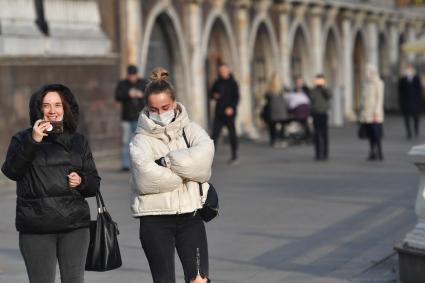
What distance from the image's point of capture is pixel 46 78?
18969 mm

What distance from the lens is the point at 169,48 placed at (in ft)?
81.1

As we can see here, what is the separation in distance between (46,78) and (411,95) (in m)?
11.6

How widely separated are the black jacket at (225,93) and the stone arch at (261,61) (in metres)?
10.1

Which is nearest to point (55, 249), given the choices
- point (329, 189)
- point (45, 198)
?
point (45, 198)

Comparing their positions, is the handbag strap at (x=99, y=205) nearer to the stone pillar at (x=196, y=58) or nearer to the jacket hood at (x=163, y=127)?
the jacket hood at (x=163, y=127)

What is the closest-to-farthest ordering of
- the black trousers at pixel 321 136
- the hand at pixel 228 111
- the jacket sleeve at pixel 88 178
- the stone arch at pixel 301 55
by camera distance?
the jacket sleeve at pixel 88 178 → the hand at pixel 228 111 → the black trousers at pixel 321 136 → the stone arch at pixel 301 55

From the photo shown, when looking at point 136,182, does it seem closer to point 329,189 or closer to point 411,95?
point 329,189

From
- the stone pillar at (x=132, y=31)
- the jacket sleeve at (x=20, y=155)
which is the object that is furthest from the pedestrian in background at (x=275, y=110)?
the jacket sleeve at (x=20, y=155)

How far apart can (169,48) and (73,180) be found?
1863 centimetres

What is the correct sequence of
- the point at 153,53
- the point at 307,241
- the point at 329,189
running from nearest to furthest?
the point at 307,241
the point at 329,189
the point at 153,53

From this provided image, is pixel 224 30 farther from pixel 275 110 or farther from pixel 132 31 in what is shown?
pixel 132 31

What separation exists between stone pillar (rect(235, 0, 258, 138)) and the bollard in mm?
19157

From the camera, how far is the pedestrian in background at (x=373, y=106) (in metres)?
19.7

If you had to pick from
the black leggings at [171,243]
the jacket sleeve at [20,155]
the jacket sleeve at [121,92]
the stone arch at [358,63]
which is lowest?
the stone arch at [358,63]
